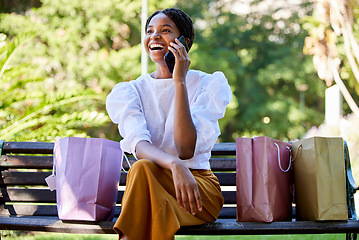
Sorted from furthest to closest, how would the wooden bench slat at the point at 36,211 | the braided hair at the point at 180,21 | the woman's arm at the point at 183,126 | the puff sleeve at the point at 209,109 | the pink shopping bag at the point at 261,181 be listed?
the wooden bench slat at the point at 36,211 → the braided hair at the point at 180,21 → the pink shopping bag at the point at 261,181 → the puff sleeve at the point at 209,109 → the woman's arm at the point at 183,126

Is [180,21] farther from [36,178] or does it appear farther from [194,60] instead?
[194,60]

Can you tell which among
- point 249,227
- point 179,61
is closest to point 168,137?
point 179,61

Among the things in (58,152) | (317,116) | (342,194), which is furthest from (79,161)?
(317,116)

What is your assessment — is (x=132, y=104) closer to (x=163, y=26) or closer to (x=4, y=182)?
(x=163, y=26)

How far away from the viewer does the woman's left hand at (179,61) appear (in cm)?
256

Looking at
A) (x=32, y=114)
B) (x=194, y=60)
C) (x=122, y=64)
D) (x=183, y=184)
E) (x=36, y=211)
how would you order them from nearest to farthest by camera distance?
(x=183, y=184) < (x=36, y=211) < (x=32, y=114) < (x=122, y=64) < (x=194, y=60)

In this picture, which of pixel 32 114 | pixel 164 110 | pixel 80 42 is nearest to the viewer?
pixel 164 110

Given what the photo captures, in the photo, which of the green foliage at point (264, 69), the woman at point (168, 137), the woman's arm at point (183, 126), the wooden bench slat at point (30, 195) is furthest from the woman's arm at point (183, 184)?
the green foliage at point (264, 69)

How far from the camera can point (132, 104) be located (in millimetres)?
2744

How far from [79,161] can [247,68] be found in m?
25.7

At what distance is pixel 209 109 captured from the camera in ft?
8.73

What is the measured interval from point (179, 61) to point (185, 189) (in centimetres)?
73

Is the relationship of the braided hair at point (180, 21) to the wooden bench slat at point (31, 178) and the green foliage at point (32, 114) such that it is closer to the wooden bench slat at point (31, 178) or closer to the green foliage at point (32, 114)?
the wooden bench slat at point (31, 178)

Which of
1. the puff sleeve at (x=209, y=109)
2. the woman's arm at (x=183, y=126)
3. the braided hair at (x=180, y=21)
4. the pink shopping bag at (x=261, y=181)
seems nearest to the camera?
the woman's arm at (x=183, y=126)
